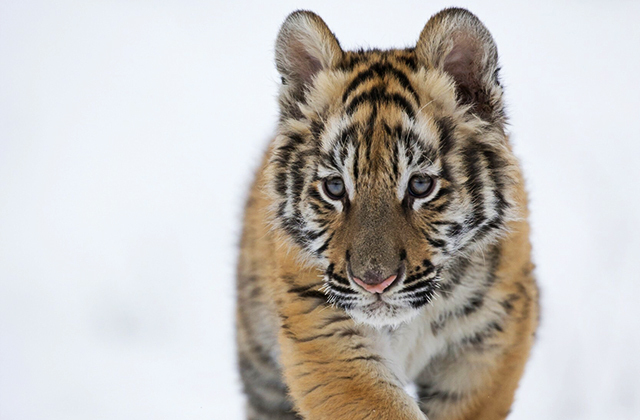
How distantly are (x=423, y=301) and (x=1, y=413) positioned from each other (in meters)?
1.96

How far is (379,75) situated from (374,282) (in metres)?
0.80

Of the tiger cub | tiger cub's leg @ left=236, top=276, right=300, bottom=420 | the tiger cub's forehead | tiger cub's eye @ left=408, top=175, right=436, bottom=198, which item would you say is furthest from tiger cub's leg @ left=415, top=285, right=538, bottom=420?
tiger cub's leg @ left=236, top=276, right=300, bottom=420

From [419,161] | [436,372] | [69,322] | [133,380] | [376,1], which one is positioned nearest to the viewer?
[419,161]

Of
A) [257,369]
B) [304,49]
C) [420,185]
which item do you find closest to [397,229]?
[420,185]

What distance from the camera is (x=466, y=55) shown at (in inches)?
110

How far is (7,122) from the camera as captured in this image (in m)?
6.44

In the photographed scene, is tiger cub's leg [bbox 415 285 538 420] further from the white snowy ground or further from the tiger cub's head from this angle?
the white snowy ground

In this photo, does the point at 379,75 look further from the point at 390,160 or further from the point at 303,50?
the point at 390,160

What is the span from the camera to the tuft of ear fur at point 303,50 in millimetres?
2857

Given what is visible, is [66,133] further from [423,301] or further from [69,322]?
[423,301]

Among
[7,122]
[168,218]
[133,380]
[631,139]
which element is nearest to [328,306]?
[133,380]

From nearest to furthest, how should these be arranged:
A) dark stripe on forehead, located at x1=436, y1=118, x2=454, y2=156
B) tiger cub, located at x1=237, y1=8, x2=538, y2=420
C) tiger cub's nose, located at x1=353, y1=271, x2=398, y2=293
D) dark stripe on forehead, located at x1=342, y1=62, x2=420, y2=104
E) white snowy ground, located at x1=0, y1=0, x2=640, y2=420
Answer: tiger cub's nose, located at x1=353, y1=271, x2=398, y2=293, tiger cub, located at x1=237, y1=8, x2=538, y2=420, dark stripe on forehead, located at x1=436, y1=118, x2=454, y2=156, dark stripe on forehead, located at x1=342, y1=62, x2=420, y2=104, white snowy ground, located at x1=0, y1=0, x2=640, y2=420

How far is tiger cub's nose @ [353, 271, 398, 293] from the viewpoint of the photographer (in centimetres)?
242

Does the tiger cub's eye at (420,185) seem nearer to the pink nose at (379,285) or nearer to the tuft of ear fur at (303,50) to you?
the pink nose at (379,285)
